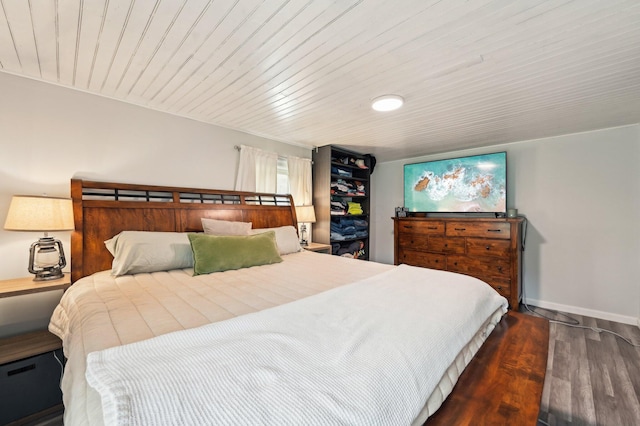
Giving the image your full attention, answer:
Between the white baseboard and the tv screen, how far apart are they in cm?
131

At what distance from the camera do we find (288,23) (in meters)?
1.37

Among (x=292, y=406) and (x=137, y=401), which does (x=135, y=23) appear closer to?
(x=137, y=401)

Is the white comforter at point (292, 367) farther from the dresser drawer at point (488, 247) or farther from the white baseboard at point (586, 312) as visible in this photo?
the white baseboard at point (586, 312)

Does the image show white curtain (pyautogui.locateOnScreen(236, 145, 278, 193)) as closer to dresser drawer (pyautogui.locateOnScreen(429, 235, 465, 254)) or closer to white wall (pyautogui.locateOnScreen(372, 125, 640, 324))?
dresser drawer (pyautogui.locateOnScreen(429, 235, 465, 254))

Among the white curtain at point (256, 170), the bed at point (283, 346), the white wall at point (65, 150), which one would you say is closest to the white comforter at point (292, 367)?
the bed at point (283, 346)

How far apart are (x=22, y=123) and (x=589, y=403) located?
14.7ft

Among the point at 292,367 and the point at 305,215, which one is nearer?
the point at 292,367

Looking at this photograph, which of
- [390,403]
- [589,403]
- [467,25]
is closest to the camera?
[390,403]

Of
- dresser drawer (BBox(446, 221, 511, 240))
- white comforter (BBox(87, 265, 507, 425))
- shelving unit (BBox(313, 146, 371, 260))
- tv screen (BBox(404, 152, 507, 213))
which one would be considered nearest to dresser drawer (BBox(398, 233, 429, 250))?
dresser drawer (BBox(446, 221, 511, 240))

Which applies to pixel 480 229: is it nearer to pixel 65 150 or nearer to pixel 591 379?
pixel 591 379

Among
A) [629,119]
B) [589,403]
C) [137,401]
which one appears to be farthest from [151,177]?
[629,119]

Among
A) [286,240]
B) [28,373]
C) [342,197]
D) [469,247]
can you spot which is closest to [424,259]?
[469,247]

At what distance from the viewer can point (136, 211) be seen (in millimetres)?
2340

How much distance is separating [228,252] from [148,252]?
59 centimetres
